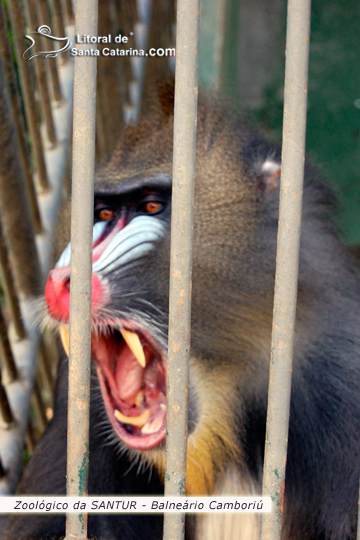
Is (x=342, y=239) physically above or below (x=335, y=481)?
above

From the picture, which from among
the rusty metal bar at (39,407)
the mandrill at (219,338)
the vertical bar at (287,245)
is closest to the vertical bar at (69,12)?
the mandrill at (219,338)

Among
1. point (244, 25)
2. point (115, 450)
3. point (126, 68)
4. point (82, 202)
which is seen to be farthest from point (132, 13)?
point (82, 202)

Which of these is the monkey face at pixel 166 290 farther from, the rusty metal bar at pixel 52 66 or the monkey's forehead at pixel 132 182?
the rusty metal bar at pixel 52 66

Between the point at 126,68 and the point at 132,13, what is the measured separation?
343mm

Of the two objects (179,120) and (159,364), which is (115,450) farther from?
(179,120)

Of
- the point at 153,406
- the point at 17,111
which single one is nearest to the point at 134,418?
the point at 153,406

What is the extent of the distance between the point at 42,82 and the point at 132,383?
61.1 inches

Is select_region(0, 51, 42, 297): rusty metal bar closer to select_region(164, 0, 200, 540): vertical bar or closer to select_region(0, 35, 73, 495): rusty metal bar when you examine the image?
select_region(0, 35, 73, 495): rusty metal bar

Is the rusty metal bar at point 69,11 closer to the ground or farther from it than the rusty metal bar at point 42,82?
farther from it

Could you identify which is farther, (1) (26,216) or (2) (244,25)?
(2) (244,25)

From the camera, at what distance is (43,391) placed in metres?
4.00

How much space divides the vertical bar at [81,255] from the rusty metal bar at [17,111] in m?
1.38

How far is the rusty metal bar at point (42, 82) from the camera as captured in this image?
281 centimetres

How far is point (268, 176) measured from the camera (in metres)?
2.17
